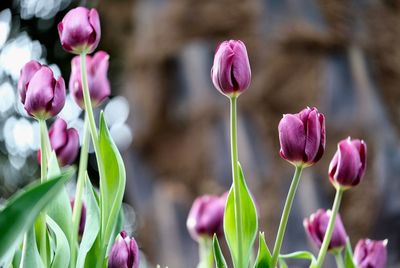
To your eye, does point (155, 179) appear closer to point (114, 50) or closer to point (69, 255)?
point (114, 50)

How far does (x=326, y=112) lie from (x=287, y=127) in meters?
1.88

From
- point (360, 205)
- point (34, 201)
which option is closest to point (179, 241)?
point (360, 205)

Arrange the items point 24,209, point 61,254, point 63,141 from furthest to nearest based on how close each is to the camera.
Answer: point 63,141, point 61,254, point 24,209

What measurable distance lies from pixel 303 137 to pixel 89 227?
13cm

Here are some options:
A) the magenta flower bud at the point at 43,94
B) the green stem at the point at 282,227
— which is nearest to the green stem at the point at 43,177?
the magenta flower bud at the point at 43,94

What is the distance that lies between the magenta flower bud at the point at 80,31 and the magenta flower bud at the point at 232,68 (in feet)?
0.27

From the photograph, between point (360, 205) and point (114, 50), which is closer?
point (360, 205)

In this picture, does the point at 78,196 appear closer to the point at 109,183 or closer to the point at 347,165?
the point at 109,183

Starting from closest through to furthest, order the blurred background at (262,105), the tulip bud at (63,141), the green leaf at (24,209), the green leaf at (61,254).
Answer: the green leaf at (24,209) → the green leaf at (61,254) → the tulip bud at (63,141) → the blurred background at (262,105)

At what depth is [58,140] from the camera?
0.54 metres

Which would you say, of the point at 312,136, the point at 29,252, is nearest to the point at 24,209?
the point at 29,252

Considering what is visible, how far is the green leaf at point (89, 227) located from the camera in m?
0.44

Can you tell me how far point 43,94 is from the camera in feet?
1.54

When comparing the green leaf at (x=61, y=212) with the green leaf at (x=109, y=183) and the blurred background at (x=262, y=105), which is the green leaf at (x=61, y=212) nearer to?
the green leaf at (x=109, y=183)
